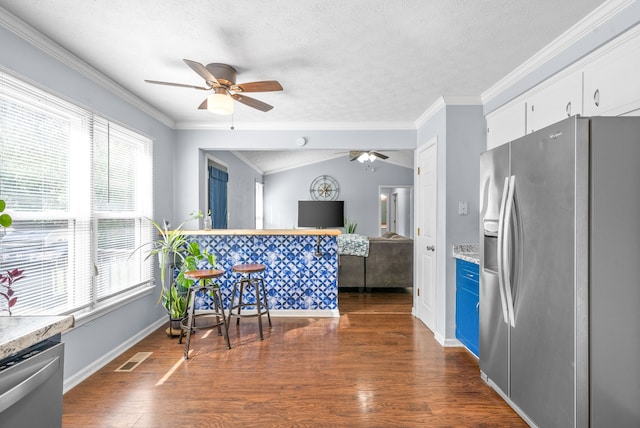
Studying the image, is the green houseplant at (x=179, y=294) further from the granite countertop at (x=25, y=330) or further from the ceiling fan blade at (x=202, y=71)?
the granite countertop at (x=25, y=330)

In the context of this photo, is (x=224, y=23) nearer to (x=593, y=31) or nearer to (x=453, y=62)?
(x=453, y=62)

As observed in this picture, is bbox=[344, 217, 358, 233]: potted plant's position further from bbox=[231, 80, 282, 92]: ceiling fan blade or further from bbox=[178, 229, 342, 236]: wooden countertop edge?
bbox=[231, 80, 282, 92]: ceiling fan blade

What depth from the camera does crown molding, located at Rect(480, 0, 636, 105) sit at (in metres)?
1.81

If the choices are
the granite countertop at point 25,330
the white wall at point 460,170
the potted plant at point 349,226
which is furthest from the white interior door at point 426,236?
the potted plant at point 349,226

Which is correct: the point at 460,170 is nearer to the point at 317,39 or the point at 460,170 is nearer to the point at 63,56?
the point at 317,39

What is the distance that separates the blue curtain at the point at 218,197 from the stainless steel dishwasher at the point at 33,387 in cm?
384

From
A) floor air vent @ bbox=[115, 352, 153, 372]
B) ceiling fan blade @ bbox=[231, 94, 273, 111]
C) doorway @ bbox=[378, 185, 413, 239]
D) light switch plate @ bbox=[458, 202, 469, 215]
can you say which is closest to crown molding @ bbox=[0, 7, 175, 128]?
ceiling fan blade @ bbox=[231, 94, 273, 111]

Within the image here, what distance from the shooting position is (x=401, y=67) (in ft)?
8.55

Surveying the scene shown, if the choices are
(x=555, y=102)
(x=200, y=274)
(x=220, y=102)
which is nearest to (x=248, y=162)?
(x=200, y=274)

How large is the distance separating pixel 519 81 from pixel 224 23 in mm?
2247

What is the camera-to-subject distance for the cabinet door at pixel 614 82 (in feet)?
5.63

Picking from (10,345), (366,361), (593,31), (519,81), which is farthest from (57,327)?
(519,81)

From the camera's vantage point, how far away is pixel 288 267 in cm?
412

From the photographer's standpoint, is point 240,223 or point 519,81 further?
point 240,223
